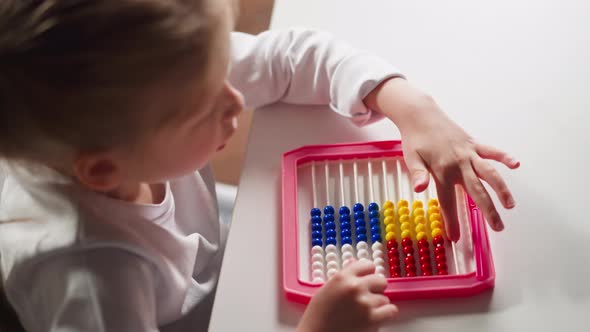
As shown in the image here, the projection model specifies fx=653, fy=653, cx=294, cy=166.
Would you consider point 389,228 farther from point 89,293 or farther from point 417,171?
point 89,293

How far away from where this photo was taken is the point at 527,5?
0.81 m

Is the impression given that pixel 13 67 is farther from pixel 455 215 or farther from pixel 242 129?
pixel 242 129

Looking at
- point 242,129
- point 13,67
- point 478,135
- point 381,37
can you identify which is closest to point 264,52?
point 381,37

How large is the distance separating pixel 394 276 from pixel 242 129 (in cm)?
90

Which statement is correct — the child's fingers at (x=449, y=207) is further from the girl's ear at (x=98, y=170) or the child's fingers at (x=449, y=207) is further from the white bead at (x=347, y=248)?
the girl's ear at (x=98, y=170)

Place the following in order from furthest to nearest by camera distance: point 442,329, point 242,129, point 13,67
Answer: point 242,129 < point 442,329 < point 13,67

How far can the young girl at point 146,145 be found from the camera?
1.51 feet

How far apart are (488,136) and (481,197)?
0.31 feet

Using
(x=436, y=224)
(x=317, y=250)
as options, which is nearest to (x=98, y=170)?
(x=317, y=250)

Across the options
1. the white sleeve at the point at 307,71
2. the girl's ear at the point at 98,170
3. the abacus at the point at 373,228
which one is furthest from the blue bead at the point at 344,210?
the girl's ear at the point at 98,170

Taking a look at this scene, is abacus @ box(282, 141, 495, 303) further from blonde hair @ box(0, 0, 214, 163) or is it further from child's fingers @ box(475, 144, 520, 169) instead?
blonde hair @ box(0, 0, 214, 163)

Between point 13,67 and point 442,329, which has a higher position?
point 13,67

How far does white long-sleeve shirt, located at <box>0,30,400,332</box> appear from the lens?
0.60m

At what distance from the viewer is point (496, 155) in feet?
2.15
